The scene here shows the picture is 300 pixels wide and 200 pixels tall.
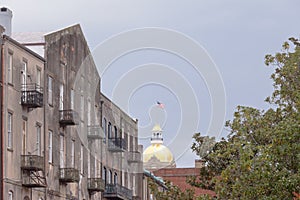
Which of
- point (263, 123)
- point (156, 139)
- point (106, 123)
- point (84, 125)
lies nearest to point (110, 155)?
point (106, 123)

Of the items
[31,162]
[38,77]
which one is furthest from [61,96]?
[31,162]

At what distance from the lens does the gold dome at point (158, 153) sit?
155m

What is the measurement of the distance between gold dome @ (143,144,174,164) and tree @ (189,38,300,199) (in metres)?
109

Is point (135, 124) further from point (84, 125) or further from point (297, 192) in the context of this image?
point (297, 192)

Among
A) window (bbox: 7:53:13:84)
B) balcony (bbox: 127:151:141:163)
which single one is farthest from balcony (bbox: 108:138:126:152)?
window (bbox: 7:53:13:84)

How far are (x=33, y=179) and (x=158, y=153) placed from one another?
9523 centimetres

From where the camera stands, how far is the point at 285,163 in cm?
3716

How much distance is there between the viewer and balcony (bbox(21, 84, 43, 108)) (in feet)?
203

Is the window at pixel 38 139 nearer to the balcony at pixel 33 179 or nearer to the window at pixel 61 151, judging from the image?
the balcony at pixel 33 179

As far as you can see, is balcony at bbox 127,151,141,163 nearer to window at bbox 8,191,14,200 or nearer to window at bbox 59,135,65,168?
window at bbox 59,135,65,168

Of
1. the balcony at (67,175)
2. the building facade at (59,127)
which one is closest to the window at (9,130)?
the building facade at (59,127)

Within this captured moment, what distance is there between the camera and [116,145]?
86438mm

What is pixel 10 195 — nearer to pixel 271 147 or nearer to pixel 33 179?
pixel 33 179

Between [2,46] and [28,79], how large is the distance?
4685mm
